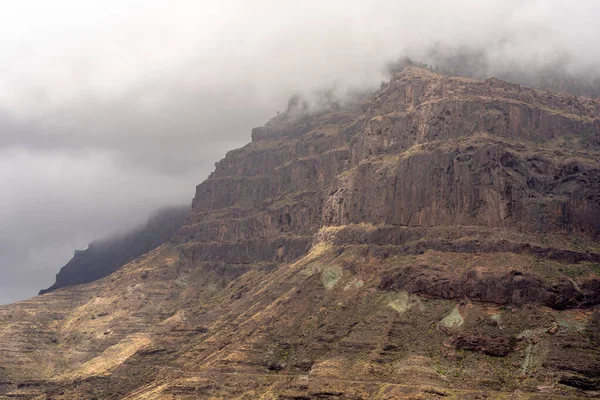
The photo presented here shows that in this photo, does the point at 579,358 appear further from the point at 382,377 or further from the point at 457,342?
the point at 382,377

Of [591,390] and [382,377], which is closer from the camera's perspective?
[591,390]

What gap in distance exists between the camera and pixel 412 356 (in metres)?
199

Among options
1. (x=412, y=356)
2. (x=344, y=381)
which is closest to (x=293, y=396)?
(x=344, y=381)

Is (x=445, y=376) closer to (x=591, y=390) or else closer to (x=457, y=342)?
(x=457, y=342)

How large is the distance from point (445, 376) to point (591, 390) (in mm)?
30984

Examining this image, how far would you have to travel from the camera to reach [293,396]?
646ft

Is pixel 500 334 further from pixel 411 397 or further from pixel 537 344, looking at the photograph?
pixel 411 397

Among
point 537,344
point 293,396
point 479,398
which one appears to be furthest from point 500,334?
point 293,396

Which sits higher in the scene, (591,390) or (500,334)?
(500,334)

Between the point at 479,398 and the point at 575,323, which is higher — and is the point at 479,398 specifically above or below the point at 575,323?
below

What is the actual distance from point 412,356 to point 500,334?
21.2 m

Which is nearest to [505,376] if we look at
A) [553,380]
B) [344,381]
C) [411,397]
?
[553,380]

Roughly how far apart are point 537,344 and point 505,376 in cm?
1214

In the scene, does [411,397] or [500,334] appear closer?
[411,397]
